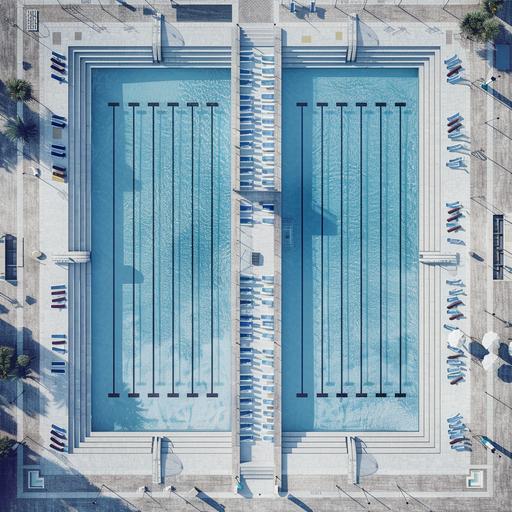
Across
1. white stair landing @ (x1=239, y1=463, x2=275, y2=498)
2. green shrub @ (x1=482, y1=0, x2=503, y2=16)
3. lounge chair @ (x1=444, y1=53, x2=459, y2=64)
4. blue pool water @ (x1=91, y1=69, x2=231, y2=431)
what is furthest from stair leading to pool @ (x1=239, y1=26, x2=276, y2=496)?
green shrub @ (x1=482, y1=0, x2=503, y2=16)

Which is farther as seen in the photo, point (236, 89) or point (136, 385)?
point (136, 385)

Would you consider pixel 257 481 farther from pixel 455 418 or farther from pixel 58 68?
pixel 58 68

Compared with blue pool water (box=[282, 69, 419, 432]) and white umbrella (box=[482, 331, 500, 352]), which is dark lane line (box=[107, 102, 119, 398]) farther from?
white umbrella (box=[482, 331, 500, 352])

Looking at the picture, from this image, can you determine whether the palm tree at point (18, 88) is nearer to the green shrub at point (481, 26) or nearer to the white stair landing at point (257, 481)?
the white stair landing at point (257, 481)

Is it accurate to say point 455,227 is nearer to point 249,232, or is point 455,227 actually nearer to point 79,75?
point 249,232

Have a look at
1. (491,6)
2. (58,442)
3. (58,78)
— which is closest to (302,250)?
(491,6)

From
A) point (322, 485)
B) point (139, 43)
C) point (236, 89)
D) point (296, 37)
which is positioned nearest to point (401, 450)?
point (322, 485)
